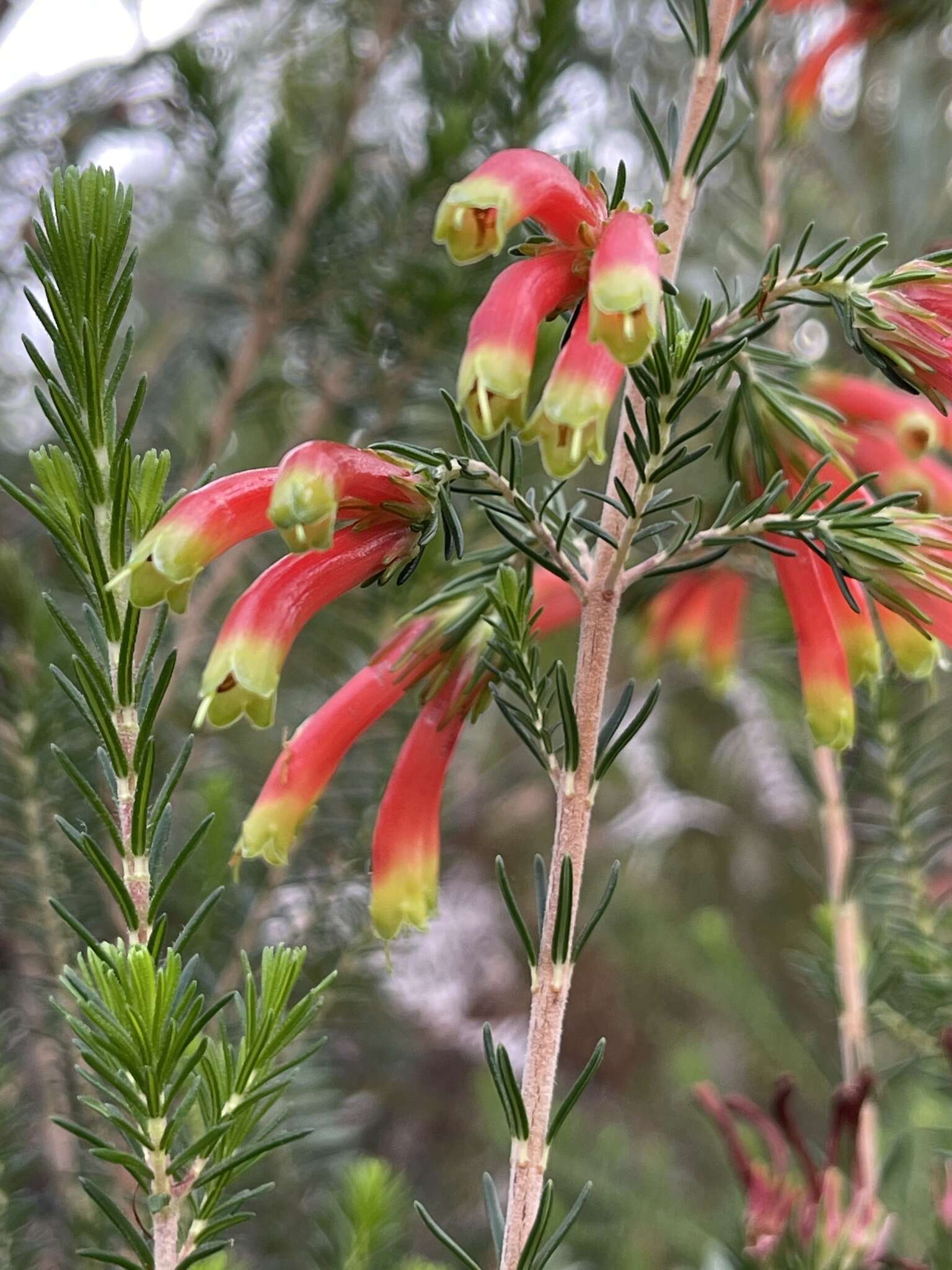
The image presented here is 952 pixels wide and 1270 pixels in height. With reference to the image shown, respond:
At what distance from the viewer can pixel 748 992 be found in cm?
89

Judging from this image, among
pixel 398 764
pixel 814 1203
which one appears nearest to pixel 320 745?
pixel 398 764

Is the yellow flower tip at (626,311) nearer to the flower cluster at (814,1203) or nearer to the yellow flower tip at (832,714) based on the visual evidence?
the yellow flower tip at (832,714)

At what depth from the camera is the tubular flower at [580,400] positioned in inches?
12.9

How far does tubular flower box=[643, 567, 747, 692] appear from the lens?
0.72 m

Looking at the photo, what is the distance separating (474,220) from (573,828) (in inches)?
7.8

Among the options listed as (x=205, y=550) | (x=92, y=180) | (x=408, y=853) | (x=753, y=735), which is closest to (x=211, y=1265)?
(x=408, y=853)

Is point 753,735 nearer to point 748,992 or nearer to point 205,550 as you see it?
point 748,992

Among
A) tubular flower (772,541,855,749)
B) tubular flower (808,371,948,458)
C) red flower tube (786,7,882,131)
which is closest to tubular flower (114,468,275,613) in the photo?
tubular flower (772,541,855,749)

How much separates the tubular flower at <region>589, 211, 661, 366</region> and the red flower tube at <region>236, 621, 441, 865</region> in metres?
0.14

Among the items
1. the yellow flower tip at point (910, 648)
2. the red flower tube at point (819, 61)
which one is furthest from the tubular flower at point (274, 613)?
the red flower tube at point (819, 61)

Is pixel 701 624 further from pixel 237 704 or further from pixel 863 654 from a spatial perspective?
pixel 237 704

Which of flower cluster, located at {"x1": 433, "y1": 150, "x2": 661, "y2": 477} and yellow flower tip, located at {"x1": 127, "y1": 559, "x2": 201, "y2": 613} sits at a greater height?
flower cluster, located at {"x1": 433, "y1": 150, "x2": 661, "y2": 477}

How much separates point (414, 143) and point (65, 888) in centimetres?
61

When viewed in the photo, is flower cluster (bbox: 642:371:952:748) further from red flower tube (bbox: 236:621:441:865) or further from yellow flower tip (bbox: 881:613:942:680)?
red flower tube (bbox: 236:621:441:865)
